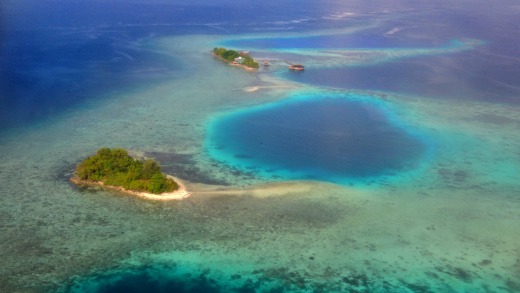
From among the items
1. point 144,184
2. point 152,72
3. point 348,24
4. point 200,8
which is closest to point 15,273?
point 144,184

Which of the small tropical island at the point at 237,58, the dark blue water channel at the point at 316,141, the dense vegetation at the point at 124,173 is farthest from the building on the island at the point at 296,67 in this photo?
the dense vegetation at the point at 124,173

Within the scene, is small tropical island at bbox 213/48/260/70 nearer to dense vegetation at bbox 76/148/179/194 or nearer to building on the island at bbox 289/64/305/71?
building on the island at bbox 289/64/305/71

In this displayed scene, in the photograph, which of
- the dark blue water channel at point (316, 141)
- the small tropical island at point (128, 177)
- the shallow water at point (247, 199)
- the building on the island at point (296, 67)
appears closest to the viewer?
the shallow water at point (247, 199)

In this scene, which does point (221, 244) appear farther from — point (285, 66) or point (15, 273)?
point (285, 66)

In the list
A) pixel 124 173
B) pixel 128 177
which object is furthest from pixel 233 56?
pixel 128 177

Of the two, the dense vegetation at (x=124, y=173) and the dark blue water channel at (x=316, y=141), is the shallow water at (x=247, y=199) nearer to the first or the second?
the dark blue water channel at (x=316, y=141)

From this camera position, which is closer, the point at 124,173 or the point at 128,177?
the point at 128,177

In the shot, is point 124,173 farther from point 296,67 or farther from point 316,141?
point 296,67
